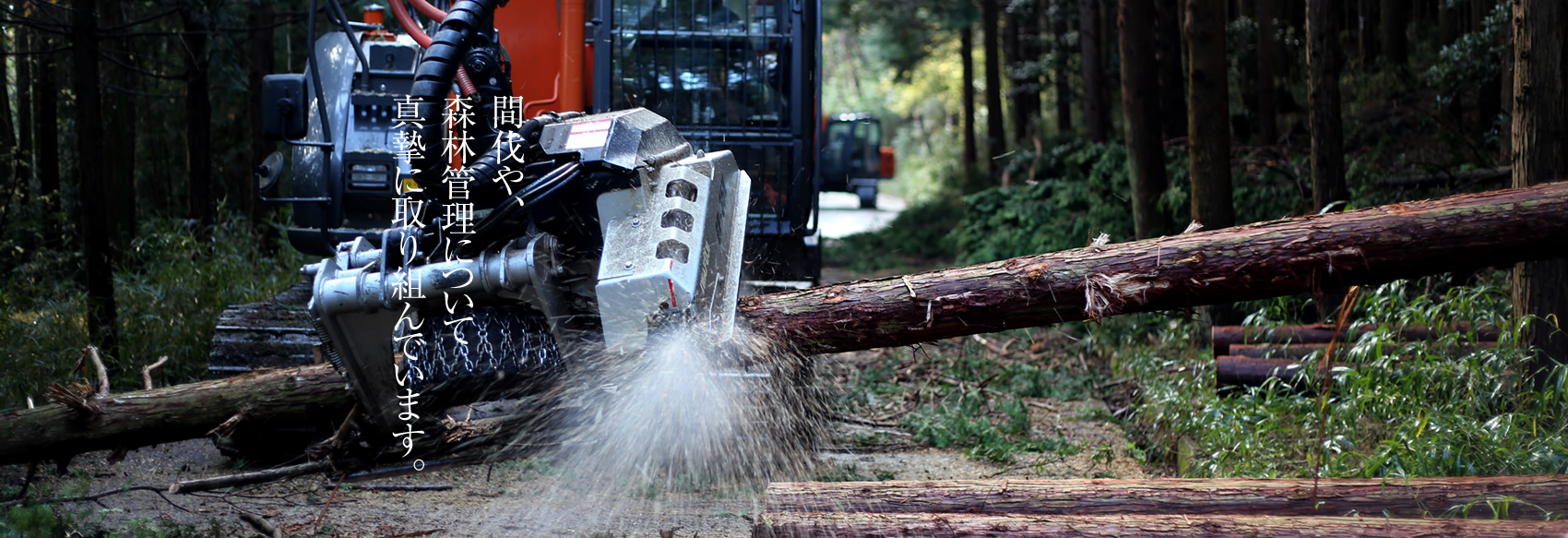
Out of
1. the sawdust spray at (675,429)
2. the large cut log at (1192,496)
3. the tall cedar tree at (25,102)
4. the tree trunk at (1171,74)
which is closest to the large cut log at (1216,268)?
the sawdust spray at (675,429)

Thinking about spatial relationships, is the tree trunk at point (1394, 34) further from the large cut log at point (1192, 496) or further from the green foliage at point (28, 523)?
the green foliage at point (28, 523)

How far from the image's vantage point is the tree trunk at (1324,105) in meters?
7.21

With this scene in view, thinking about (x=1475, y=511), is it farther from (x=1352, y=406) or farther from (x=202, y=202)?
(x=202, y=202)

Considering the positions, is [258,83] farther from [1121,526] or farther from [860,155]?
[860,155]

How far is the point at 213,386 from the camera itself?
4.84 metres

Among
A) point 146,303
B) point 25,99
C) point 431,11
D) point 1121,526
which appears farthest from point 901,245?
point 1121,526

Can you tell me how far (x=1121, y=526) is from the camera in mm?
3250

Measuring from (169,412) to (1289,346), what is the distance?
5.46m

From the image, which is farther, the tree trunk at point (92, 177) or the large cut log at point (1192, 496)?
the tree trunk at point (92, 177)

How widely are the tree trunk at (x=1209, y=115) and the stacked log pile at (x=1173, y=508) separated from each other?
4.17 meters

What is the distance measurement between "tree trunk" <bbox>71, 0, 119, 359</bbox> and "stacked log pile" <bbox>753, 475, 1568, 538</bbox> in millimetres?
4823

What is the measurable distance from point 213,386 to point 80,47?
2.63 meters

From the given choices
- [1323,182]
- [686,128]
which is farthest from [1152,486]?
[1323,182]

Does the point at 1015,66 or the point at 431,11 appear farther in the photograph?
the point at 1015,66
